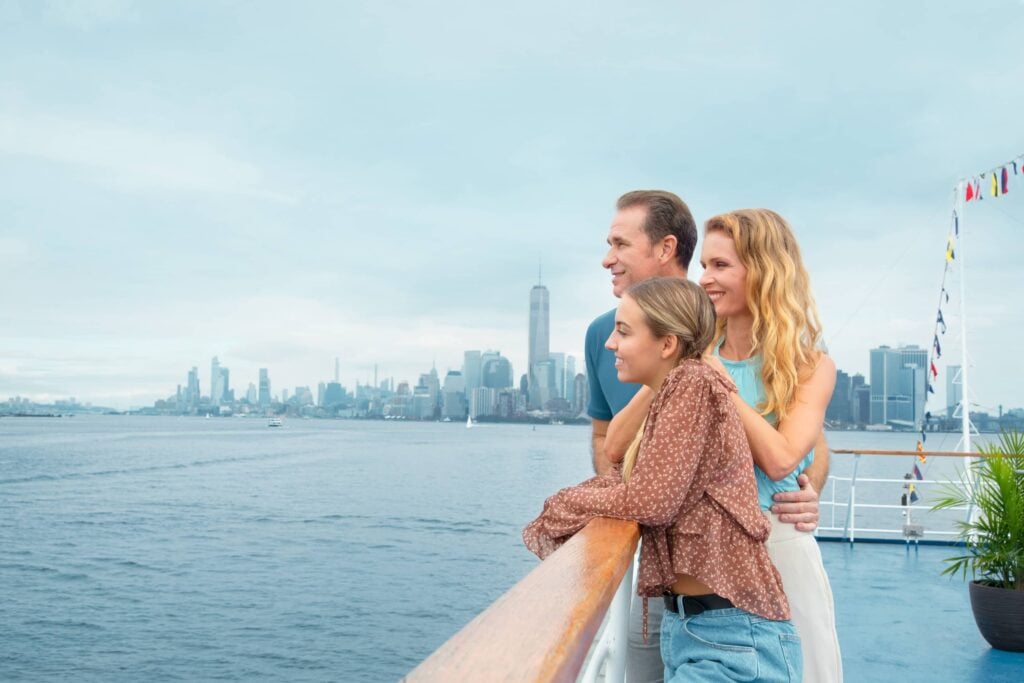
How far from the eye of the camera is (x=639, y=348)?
1448 millimetres

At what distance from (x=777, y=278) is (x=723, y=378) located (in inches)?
16.9

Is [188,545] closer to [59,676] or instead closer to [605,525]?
[59,676]

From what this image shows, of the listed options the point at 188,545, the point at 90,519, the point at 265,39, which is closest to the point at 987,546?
the point at 188,545

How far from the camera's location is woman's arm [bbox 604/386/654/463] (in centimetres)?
165

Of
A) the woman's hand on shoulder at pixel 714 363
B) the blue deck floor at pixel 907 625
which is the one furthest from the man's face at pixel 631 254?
the blue deck floor at pixel 907 625

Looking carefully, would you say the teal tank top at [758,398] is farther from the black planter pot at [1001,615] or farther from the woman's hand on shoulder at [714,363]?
the black planter pot at [1001,615]

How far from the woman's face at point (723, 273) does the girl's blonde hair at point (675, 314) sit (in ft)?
1.00

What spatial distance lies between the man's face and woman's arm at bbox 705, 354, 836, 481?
1.86 feet

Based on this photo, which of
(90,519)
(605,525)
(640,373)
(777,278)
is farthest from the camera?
(90,519)

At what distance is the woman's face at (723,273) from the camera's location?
5.77ft

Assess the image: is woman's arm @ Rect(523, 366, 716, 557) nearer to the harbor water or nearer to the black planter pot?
the black planter pot

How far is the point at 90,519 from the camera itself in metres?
36.3

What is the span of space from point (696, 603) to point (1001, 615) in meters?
4.10

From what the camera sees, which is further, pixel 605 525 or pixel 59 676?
pixel 59 676
